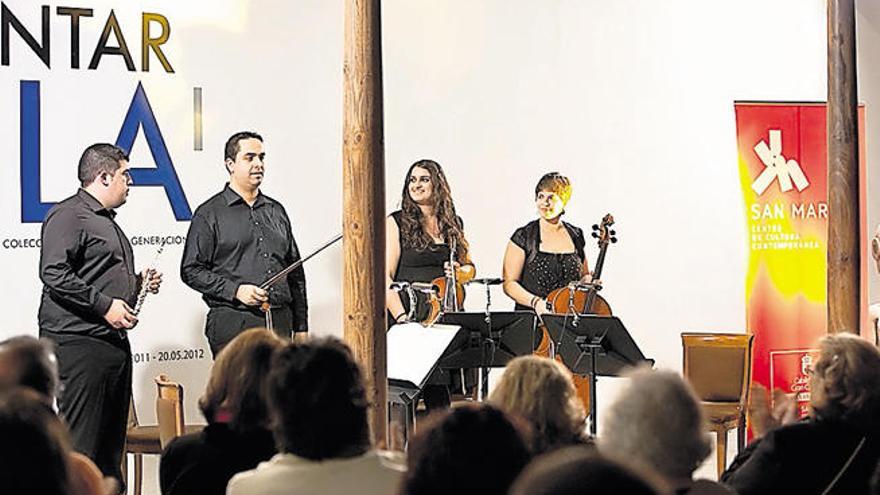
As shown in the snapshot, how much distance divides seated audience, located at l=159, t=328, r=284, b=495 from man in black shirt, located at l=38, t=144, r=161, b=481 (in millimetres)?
2563

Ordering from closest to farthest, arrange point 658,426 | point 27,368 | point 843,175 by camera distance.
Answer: point 658,426 → point 27,368 → point 843,175

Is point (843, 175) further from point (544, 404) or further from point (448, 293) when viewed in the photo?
point (544, 404)

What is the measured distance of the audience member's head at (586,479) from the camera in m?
1.41

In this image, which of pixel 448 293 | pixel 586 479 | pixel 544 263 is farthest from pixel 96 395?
pixel 586 479

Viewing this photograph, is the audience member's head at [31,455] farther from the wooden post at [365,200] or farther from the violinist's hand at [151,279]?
the violinist's hand at [151,279]

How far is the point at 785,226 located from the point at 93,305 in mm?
4906

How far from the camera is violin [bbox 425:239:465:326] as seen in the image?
7.35m

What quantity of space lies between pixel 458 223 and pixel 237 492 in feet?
15.6

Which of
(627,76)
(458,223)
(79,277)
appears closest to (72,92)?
(79,277)

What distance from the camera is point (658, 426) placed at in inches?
107

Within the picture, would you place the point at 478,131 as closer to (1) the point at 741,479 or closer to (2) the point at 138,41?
(2) the point at 138,41

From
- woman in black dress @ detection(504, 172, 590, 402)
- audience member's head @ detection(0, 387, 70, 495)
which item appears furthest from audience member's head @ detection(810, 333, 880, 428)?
woman in black dress @ detection(504, 172, 590, 402)

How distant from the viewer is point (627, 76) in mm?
9297

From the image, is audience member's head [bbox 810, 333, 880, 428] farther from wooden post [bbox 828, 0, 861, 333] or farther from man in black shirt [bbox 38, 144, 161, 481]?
man in black shirt [bbox 38, 144, 161, 481]
